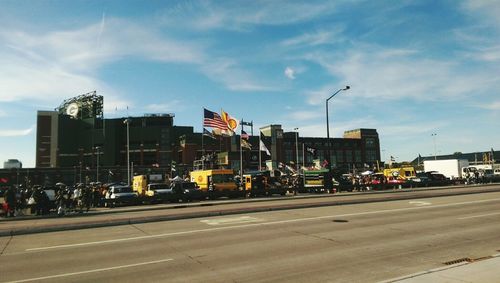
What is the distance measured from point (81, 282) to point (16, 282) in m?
1.37

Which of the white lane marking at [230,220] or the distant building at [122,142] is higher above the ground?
the distant building at [122,142]

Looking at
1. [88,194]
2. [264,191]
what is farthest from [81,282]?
[264,191]

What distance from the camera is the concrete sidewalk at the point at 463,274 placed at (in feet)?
23.2

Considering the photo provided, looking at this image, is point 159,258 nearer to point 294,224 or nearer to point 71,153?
point 294,224

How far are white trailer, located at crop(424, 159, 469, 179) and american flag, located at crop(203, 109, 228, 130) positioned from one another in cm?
3824

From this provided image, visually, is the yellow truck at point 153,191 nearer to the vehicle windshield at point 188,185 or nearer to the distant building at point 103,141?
the vehicle windshield at point 188,185

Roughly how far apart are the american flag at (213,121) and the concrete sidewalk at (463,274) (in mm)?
39757

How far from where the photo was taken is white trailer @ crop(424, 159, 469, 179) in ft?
209

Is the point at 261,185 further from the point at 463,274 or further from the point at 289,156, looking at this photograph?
the point at 289,156

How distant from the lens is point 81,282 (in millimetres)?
8258

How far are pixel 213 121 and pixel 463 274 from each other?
134ft

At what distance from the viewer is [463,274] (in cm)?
743

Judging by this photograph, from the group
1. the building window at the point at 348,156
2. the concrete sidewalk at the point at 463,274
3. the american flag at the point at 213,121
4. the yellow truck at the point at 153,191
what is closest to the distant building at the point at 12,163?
the yellow truck at the point at 153,191

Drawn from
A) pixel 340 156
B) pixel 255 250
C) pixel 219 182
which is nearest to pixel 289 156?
pixel 340 156
